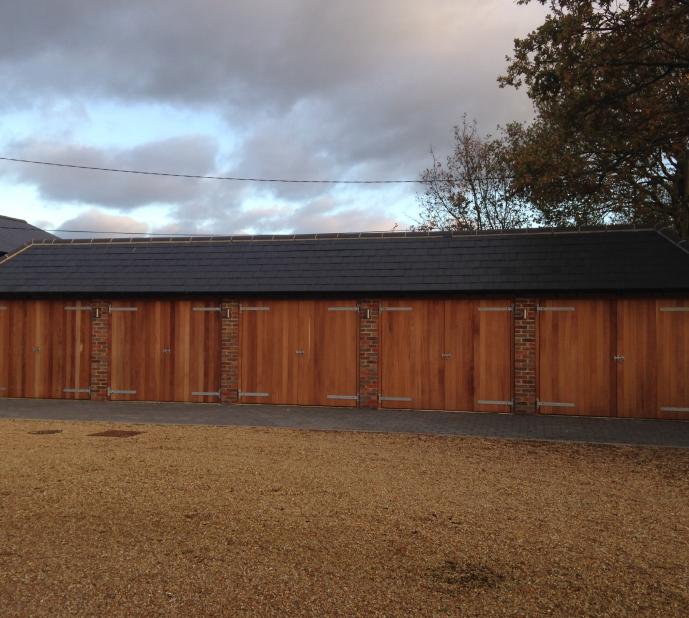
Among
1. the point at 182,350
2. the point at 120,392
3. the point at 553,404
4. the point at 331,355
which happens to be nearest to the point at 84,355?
the point at 120,392

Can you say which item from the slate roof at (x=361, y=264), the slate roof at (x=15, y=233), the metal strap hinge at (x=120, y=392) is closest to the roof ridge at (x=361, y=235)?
the slate roof at (x=361, y=264)

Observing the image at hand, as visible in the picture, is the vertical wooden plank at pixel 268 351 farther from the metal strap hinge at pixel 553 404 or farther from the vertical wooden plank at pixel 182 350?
the metal strap hinge at pixel 553 404

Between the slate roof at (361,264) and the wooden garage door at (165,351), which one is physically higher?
the slate roof at (361,264)

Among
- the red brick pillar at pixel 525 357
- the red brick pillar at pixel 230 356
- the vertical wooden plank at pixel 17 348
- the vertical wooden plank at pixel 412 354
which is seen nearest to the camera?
the red brick pillar at pixel 525 357

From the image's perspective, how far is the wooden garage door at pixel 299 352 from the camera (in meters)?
16.0

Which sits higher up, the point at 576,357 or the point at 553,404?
the point at 576,357

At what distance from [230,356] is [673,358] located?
959 centimetres

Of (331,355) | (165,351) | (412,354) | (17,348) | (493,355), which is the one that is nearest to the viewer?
(493,355)

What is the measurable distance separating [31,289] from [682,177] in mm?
19913

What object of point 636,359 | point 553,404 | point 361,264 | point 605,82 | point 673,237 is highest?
point 605,82

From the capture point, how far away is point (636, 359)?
14.5 metres

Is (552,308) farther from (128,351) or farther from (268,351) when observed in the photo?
(128,351)

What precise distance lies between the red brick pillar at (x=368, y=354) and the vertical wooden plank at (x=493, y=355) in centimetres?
221

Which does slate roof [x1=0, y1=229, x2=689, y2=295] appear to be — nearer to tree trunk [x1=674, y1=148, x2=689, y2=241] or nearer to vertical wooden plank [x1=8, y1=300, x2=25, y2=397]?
vertical wooden plank [x1=8, y1=300, x2=25, y2=397]
